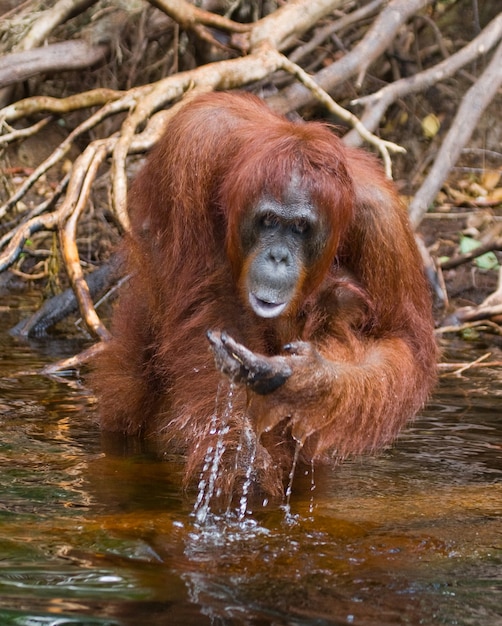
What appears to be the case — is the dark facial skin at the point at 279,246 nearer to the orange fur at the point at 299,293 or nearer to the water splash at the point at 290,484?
the orange fur at the point at 299,293

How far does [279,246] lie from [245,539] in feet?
3.17

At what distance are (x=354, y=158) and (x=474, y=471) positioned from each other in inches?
49.3

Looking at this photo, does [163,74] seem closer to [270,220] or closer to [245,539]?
[270,220]

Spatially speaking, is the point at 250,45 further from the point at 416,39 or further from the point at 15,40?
the point at 416,39

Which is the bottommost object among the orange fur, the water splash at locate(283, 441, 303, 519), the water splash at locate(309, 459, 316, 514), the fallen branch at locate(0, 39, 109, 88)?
the water splash at locate(309, 459, 316, 514)

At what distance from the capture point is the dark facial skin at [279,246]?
3586mm

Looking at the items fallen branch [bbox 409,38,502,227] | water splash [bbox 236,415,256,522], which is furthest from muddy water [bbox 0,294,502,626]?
fallen branch [bbox 409,38,502,227]

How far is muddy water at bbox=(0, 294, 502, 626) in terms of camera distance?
2.65 meters

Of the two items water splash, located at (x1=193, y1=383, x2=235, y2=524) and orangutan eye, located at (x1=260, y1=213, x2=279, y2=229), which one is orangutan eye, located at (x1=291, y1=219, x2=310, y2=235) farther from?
water splash, located at (x1=193, y1=383, x2=235, y2=524)

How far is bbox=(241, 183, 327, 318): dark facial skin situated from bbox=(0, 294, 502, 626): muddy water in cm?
69

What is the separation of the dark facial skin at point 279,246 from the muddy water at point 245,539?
2.25 ft

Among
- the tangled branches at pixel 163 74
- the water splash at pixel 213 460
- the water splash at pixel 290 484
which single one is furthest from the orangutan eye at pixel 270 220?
the tangled branches at pixel 163 74

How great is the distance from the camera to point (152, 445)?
445cm

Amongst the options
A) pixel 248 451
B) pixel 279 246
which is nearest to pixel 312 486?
pixel 248 451
